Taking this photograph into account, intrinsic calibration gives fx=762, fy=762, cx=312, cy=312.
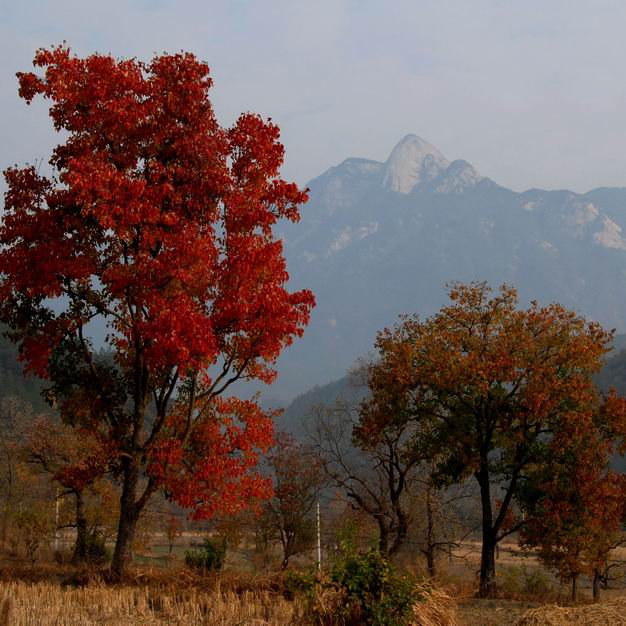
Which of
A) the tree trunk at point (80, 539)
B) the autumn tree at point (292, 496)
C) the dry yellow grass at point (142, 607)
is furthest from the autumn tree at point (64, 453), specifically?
the dry yellow grass at point (142, 607)

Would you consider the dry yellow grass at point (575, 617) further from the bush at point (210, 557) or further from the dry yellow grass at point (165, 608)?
the bush at point (210, 557)

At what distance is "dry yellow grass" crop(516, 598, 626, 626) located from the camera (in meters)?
13.3

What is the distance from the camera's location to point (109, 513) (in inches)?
1785

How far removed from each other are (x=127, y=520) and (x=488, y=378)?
49.6ft

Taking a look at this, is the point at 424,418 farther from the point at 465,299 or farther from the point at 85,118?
the point at 85,118

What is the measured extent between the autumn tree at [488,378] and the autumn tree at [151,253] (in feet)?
36.6

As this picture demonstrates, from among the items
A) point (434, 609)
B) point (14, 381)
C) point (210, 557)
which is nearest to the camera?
point (434, 609)

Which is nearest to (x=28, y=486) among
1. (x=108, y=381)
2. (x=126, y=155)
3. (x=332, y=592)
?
(x=108, y=381)

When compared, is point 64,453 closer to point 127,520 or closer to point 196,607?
point 127,520

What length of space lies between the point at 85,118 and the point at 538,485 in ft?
75.7

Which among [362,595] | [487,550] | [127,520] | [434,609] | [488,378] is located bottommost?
[487,550]

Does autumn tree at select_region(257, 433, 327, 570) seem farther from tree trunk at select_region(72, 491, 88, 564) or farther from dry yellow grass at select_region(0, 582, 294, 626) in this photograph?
dry yellow grass at select_region(0, 582, 294, 626)

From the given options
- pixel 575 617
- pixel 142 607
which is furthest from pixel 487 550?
pixel 142 607

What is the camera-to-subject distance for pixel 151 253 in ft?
60.7
